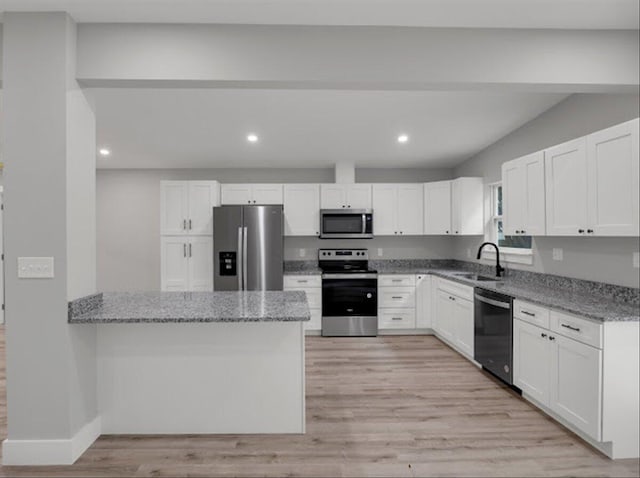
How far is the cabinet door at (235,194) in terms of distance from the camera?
17.5 ft

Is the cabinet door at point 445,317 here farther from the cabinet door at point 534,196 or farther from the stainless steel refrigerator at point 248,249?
the stainless steel refrigerator at point 248,249

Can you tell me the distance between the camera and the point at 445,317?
4.61m

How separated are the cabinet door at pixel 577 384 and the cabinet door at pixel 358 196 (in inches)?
126

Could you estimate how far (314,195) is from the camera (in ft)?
17.7

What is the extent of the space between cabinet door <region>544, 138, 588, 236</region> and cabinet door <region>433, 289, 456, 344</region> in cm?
162

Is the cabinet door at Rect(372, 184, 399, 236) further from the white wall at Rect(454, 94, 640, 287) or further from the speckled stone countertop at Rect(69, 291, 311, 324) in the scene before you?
the speckled stone countertop at Rect(69, 291, 311, 324)

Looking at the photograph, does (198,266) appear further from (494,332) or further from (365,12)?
(365,12)

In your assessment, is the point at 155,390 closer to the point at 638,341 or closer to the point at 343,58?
the point at 343,58

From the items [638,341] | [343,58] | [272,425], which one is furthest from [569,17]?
[272,425]

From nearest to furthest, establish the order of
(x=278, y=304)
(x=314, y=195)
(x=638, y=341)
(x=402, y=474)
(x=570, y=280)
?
(x=402, y=474), (x=638, y=341), (x=278, y=304), (x=570, y=280), (x=314, y=195)

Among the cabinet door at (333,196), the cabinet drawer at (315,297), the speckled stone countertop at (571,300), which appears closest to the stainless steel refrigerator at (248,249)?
the cabinet drawer at (315,297)

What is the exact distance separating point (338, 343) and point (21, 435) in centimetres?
320

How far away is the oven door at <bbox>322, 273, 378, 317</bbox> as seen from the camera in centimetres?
507

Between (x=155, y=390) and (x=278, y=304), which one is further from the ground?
(x=278, y=304)
